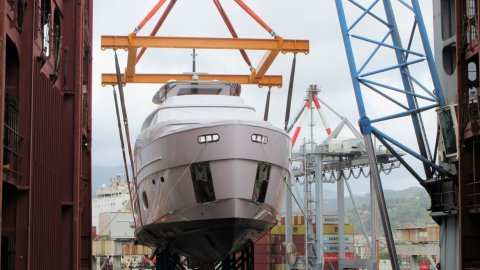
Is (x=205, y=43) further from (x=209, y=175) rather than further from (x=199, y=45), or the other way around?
(x=209, y=175)

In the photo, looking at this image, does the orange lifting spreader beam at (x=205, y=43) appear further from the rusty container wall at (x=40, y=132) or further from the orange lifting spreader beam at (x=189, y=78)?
the rusty container wall at (x=40, y=132)

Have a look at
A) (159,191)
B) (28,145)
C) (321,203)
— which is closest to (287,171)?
(159,191)

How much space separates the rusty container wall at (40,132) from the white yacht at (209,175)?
2.45m

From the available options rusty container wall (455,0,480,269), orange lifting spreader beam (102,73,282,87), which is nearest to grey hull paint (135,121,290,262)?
rusty container wall (455,0,480,269)

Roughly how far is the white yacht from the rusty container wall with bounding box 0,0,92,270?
2445 millimetres

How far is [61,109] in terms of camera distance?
15.3m

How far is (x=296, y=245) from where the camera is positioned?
2680 inches

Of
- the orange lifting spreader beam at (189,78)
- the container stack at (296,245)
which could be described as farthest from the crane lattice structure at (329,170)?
the orange lifting spreader beam at (189,78)

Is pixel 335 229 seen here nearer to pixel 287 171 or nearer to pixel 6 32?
pixel 287 171

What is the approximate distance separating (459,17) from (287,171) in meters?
5.47

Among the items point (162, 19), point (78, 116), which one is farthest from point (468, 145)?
point (162, 19)

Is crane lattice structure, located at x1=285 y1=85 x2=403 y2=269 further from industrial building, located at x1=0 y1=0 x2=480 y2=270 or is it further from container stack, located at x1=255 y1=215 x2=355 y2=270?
industrial building, located at x1=0 y1=0 x2=480 y2=270

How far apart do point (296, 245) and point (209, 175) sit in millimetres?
52553

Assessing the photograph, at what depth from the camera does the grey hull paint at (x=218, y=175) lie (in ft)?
53.9
